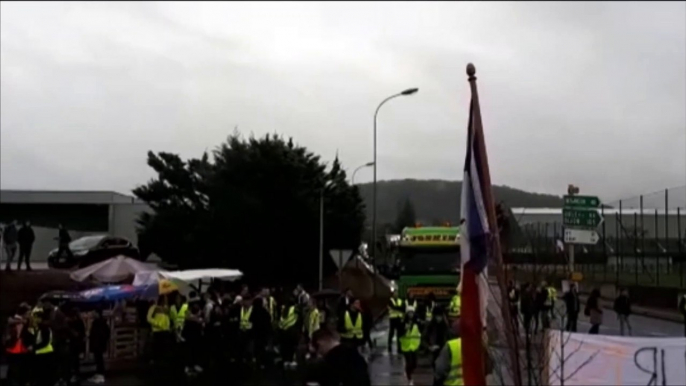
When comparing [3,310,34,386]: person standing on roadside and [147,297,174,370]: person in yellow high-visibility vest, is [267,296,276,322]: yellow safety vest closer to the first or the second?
[147,297,174,370]: person in yellow high-visibility vest

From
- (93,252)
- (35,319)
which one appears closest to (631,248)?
Answer: (93,252)

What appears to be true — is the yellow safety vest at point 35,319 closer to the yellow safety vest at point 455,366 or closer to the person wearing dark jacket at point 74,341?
the person wearing dark jacket at point 74,341

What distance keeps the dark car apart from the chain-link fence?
1667 centimetres

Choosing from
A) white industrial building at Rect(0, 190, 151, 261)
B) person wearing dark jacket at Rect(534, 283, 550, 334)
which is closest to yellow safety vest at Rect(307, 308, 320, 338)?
person wearing dark jacket at Rect(534, 283, 550, 334)

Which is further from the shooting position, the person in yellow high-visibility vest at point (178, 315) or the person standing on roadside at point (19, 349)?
the person in yellow high-visibility vest at point (178, 315)

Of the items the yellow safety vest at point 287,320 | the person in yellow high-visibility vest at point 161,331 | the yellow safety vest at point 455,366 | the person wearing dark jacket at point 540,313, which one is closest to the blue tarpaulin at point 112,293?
the person in yellow high-visibility vest at point 161,331

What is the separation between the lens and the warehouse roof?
7412cm

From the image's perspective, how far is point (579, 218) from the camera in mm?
26938

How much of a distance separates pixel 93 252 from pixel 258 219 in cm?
677

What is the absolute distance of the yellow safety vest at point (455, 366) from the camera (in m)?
9.27

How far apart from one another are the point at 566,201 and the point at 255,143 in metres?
22.8

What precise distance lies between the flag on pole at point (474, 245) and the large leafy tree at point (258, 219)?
3407 cm

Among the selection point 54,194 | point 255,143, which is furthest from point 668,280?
point 54,194

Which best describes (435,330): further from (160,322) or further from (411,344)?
(160,322)
